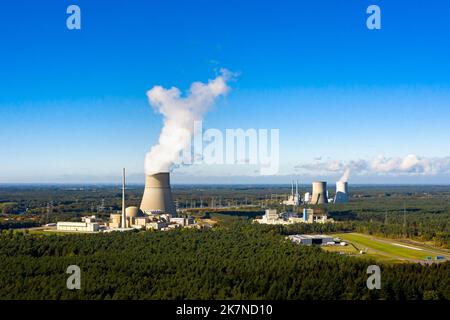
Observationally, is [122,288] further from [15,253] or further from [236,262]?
[15,253]

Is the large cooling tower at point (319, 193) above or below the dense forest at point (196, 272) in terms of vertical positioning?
above

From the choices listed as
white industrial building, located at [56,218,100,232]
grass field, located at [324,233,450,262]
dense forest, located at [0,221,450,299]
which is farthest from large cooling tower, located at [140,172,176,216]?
grass field, located at [324,233,450,262]

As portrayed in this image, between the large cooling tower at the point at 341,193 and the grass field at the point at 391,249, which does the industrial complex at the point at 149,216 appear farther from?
the large cooling tower at the point at 341,193

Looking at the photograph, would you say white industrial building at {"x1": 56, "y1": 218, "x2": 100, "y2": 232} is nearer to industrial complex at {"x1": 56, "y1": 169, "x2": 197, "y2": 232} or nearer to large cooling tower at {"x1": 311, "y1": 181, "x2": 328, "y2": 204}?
industrial complex at {"x1": 56, "y1": 169, "x2": 197, "y2": 232}

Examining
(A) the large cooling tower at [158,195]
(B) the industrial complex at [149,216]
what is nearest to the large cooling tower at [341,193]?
(B) the industrial complex at [149,216]
